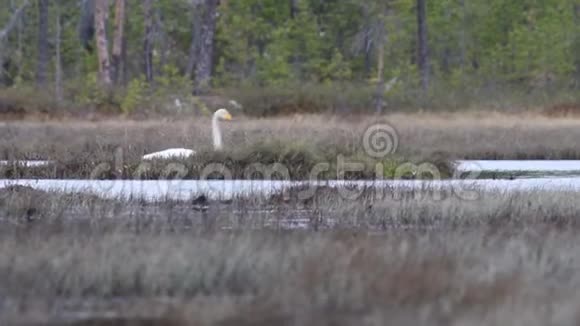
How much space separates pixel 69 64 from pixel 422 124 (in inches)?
1011

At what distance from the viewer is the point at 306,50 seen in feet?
167

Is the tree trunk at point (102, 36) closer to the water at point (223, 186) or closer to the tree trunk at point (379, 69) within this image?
the tree trunk at point (379, 69)

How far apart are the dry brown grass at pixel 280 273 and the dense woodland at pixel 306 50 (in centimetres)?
2666

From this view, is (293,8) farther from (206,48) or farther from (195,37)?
(206,48)

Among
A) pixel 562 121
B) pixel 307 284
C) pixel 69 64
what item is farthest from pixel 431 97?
pixel 307 284

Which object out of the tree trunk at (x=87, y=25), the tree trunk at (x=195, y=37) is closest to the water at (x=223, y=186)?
the tree trunk at (x=195, y=37)

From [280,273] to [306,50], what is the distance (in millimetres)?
40589

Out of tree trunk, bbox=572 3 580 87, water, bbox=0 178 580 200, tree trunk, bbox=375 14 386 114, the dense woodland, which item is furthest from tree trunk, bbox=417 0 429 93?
water, bbox=0 178 580 200

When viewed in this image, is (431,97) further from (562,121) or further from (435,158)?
(435,158)

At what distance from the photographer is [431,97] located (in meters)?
45.0

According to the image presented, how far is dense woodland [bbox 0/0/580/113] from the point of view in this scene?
43.1 meters

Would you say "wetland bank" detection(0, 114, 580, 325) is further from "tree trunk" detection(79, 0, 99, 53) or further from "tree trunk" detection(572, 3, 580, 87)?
"tree trunk" detection(79, 0, 99, 53)

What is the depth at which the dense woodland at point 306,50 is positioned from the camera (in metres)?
43.1

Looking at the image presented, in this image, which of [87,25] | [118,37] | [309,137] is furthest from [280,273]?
[87,25]
